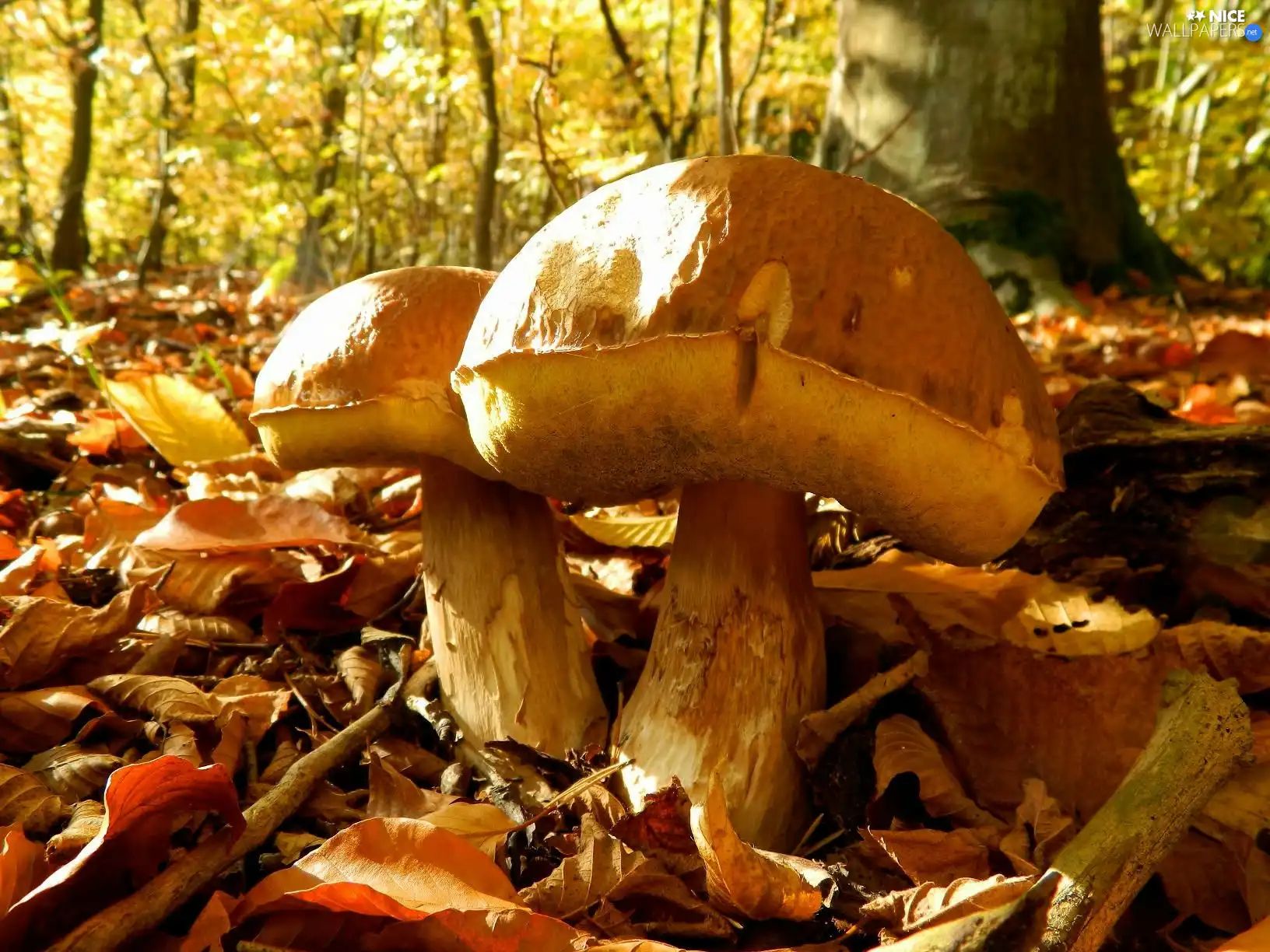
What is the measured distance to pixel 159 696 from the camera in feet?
5.03

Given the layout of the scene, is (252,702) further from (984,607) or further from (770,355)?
(984,607)

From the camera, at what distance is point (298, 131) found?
7.62 m

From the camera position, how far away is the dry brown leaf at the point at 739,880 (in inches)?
45.2

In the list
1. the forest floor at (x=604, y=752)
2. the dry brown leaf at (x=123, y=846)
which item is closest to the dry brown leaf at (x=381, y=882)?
the forest floor at (x=604, y=752)

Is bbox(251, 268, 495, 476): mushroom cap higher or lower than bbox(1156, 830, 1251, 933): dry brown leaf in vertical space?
higher

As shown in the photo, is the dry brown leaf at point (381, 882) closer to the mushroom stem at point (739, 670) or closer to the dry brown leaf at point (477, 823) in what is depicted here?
the dry brown leaf at point (477, 823)

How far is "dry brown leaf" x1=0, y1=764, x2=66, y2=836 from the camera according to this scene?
123cm

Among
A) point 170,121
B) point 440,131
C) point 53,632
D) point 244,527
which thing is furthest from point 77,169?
point 53,632

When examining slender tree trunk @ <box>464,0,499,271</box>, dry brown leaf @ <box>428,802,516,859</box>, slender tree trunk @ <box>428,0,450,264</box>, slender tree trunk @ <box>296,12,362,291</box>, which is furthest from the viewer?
slender tree trunk @ <box>296,12,362,291</box>

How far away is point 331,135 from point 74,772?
9200 mm

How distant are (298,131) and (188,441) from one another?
5.79 metres

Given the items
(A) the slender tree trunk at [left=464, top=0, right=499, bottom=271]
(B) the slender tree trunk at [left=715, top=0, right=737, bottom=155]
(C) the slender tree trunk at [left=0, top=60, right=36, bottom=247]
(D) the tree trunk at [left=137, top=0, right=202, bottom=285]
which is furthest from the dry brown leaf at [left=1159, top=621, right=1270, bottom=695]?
(C) the slender tree trunk at [left=0, top=60, right=36, bottom=247]

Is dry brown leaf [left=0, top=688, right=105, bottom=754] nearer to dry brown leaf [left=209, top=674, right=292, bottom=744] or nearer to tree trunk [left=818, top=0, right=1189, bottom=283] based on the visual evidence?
dry brown leaf [left=209, top=674, right=292, bottom=744]

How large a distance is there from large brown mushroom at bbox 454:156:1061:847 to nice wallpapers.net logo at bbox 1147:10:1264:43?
12.7 feet
